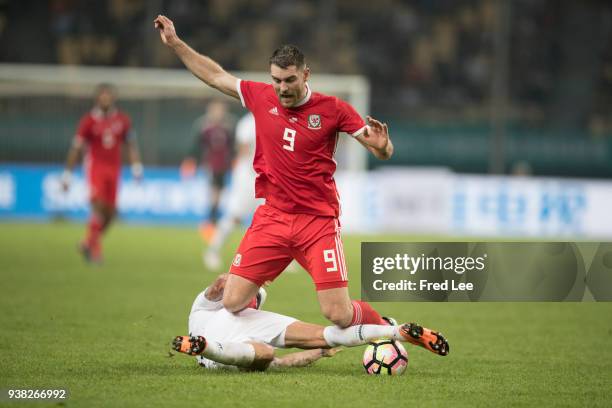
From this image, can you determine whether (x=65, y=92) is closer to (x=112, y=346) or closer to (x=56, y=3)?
(x=56, y=3)

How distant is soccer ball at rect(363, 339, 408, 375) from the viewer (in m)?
7.47

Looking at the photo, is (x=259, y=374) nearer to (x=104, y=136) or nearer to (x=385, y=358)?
(x=385, y=358)

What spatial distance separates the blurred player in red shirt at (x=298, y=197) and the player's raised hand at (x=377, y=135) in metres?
0.26

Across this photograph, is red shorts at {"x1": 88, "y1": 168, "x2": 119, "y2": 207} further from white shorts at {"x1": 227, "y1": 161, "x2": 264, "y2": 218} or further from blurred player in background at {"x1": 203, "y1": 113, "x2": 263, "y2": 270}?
white shorts at {"x1": 227, "y1": 161, "x2": 264, "y2": 218}

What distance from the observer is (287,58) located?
7.30 m

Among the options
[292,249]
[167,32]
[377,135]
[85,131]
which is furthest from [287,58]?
[85,131]

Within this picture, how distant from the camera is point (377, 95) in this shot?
26.3 meters

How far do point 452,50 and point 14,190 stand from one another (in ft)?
37.3

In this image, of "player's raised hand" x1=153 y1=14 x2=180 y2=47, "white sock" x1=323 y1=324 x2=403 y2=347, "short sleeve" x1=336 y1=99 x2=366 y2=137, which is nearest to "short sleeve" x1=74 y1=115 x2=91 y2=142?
"player's raised hand" x1=153 y1=14 x2=180 y2=47

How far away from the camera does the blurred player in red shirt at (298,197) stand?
24.7ft

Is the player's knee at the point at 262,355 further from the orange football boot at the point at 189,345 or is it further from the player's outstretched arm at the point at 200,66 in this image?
the player's outstretched arm at the point at 200,66

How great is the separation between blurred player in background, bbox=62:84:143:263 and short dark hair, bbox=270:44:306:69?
8470 mm

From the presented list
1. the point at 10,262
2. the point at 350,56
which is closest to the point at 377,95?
the point at 350,56

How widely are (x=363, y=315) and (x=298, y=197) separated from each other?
94cm
